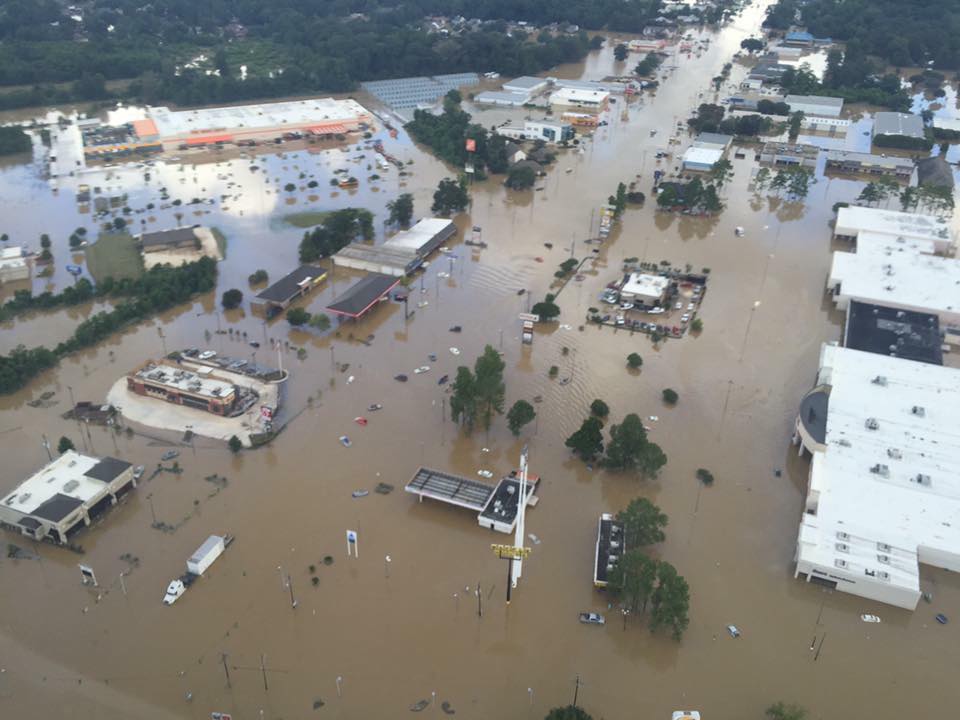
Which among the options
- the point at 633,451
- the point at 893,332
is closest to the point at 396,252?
the point at 633,451

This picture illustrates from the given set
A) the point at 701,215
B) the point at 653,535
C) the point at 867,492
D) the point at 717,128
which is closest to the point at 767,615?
the point at 653,535

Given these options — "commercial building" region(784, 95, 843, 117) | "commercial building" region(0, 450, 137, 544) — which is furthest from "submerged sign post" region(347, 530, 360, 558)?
"commercial building" region(784, 95, 843, 117)

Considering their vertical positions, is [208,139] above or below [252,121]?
below

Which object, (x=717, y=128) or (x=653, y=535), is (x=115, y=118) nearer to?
(x=717, y=128)

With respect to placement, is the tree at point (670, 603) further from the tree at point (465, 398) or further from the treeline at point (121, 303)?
the treeline at point (121, 303)

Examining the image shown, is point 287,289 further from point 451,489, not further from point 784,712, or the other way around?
point 784,712

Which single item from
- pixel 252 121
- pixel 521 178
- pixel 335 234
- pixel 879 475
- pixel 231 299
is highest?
pixel 252 121

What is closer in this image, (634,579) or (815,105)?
(634,579)
